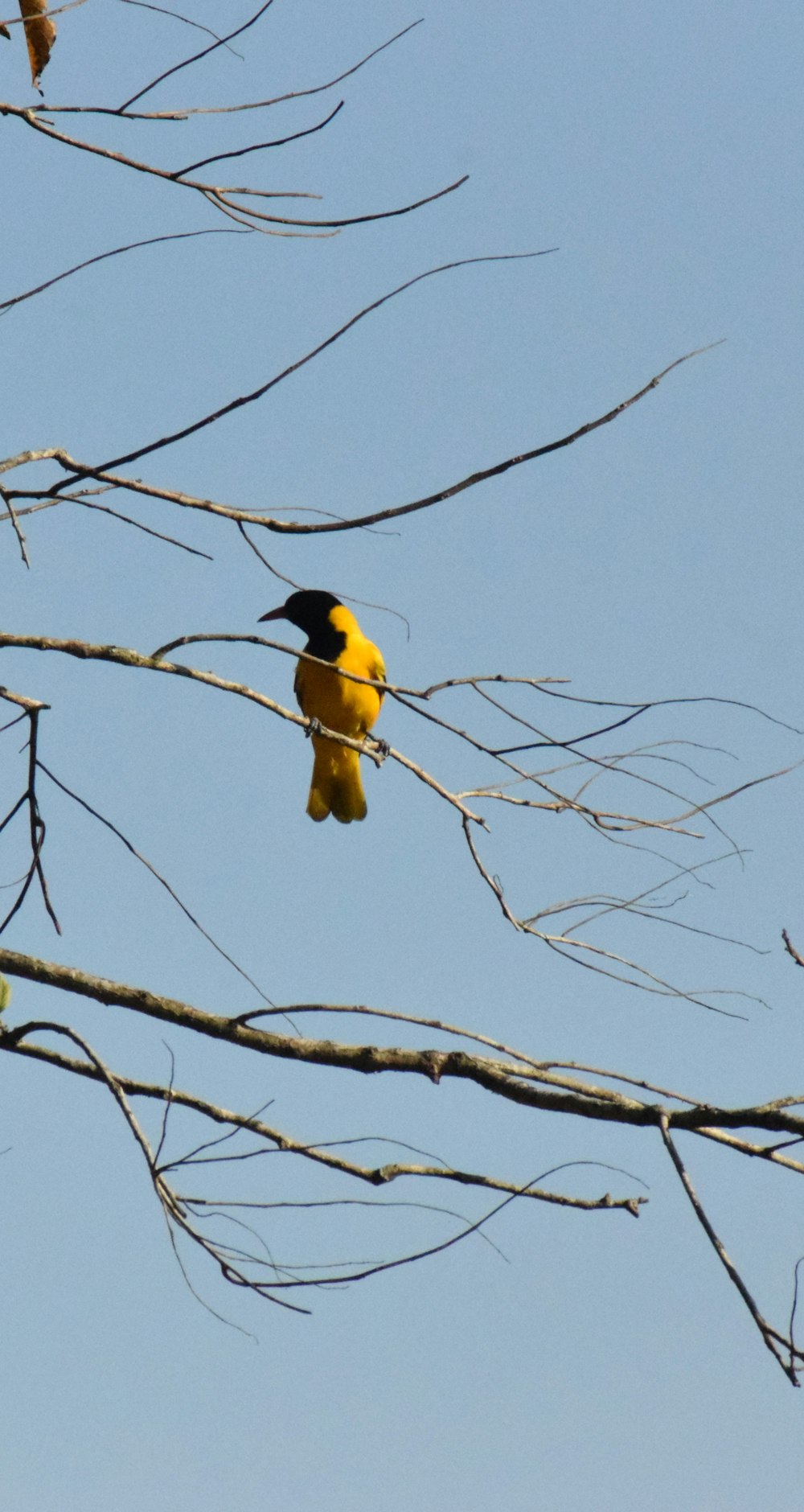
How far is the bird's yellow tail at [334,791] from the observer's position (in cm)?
670

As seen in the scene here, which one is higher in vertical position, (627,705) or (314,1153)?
(627,705)

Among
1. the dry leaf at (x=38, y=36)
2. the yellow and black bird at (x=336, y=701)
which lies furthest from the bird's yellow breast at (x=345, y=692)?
the dry leaf at (x=38, y=36)

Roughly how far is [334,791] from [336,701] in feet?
1.88

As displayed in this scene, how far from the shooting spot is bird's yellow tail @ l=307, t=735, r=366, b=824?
264 inches

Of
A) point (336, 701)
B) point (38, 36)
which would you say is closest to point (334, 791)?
point (336, 701)

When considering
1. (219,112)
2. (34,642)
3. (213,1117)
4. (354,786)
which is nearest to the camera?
(219,112)

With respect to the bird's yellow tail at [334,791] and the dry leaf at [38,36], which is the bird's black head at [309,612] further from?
the dry leaf at [38,36]

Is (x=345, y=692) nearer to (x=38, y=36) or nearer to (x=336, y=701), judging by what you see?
(x=336, y=701)

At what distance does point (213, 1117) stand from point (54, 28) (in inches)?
77.5

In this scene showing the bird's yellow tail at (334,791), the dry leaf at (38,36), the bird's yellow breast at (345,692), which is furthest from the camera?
the bird's yellow tail at (334,791)

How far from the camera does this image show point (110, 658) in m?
2.68

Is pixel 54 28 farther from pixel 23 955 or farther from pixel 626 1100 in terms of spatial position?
pixel 626 1100

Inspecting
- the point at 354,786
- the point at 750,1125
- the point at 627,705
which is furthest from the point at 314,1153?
the point at 354,786

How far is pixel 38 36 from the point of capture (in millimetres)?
2316
